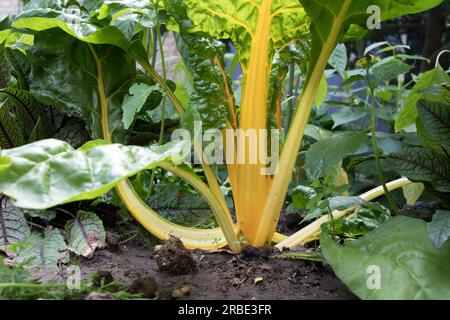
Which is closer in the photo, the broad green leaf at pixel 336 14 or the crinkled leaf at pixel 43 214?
the broad green leaf at pixel 336 14

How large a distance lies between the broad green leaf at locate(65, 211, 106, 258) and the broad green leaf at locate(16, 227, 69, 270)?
0.02 meters

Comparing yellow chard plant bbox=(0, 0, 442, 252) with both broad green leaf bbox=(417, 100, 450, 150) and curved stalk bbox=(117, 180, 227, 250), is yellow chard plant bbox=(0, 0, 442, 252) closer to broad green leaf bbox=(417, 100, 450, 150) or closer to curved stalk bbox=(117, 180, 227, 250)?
curved stalk bbox=(117, 180, 227, 250)

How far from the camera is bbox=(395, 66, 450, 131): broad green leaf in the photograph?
1035 mm

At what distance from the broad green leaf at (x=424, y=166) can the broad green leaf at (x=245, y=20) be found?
12.5 inches

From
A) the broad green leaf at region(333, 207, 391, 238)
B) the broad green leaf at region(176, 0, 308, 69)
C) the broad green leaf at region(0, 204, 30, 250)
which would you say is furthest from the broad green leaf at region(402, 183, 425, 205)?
the broad green leaf at region(0, 204, 30, 250)

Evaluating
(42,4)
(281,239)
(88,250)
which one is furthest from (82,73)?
(281,239)

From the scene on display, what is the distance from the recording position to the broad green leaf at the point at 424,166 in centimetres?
87

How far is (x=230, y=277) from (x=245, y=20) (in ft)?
1.55

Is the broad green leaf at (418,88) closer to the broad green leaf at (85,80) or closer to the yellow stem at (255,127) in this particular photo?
the yellow stem at (255,127)

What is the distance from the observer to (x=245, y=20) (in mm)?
986

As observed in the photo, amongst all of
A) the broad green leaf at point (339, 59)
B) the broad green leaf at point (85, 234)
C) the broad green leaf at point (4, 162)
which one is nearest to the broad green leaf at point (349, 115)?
Answer: the broad green leaf at point (339, 59)

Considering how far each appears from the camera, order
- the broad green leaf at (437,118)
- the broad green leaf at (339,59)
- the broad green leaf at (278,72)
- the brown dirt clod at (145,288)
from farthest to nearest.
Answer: the broad green leaf at (339,59) < the broad green leaf at (278,72) < the broad green leaf at (437,118) < the brown dirt clod at (145,288)

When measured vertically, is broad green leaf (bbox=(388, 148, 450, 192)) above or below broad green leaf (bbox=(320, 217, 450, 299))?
above
